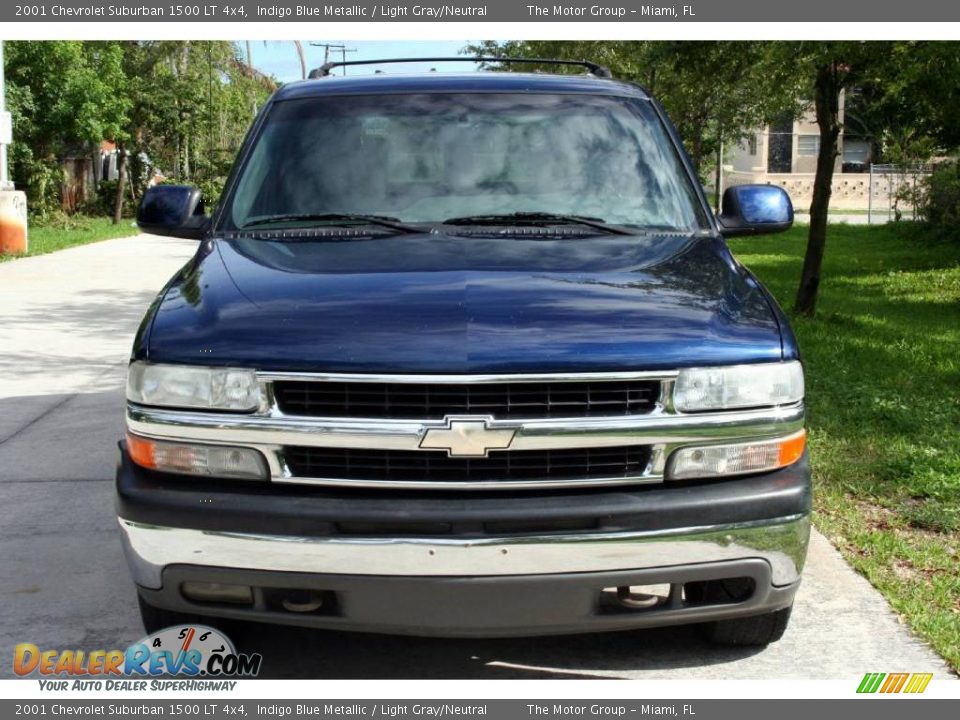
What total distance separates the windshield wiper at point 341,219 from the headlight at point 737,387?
1.33 meters

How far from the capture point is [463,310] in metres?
3.70

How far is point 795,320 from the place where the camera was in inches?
496

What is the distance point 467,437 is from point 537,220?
4.55 ft

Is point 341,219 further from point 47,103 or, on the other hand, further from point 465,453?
point 47,103

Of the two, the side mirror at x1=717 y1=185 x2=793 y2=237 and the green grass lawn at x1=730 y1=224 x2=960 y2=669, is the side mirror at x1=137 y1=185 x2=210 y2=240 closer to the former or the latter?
the side mirror at x1=717 y1=185 x2=793 y2=237

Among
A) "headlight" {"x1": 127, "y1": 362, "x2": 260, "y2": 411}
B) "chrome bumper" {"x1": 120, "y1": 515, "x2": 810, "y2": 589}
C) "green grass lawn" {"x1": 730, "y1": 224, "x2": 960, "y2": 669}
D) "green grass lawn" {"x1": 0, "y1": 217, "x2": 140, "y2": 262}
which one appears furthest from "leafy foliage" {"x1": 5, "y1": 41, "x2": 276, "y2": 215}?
"chrome bumper" {"x1": 120, "y1": 515, "x2": 810, "y2": 589}

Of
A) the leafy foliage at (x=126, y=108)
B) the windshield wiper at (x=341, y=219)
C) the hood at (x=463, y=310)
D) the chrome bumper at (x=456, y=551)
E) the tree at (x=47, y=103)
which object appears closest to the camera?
the chrome bumper at (x=456, y=551)

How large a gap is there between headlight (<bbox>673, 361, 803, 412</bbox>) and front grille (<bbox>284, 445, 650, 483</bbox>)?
195 mm

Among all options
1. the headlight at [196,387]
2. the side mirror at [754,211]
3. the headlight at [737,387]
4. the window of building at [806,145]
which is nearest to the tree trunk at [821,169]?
the side mirror at [754,211]

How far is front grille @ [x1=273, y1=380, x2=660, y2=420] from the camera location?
3.52 metres

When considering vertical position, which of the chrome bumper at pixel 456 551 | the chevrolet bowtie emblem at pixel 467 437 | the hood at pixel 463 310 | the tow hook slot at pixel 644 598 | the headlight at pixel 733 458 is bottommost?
the tow hook slot at pixel 644 598

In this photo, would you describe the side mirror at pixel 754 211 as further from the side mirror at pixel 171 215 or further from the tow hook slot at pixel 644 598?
the side mirror at pixel 171 215

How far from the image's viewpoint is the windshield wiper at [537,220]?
463 cm

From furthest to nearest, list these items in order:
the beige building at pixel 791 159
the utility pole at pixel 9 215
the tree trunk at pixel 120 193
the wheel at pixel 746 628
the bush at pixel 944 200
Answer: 1. the beige building at pixel 791 159
2. the tree trunk at pixel 120 193
3. the bush at pixel 944 200
4. the utility pole at pixel 9 215
5. the wheel at pixel 746 628
